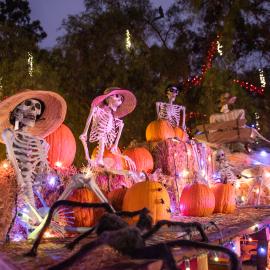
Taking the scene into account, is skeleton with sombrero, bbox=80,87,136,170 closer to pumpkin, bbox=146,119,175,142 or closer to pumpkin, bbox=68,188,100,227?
pumpkin, bbox=146,119,175,142

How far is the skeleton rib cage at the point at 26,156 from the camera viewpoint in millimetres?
4254

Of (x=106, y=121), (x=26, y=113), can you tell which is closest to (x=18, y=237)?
(x=26, y=113)

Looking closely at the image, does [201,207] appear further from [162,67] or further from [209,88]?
[162,67]

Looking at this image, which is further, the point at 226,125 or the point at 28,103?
the point at 226,125

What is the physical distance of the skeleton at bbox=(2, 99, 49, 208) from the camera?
427 cm

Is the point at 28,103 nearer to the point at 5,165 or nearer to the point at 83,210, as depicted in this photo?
the point at 5,165

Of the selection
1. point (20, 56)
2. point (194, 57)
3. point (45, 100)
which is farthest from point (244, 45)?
point (45, 100)

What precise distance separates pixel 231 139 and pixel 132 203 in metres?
5.62

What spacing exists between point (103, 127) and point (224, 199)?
2359mm

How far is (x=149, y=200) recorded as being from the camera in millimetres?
4953

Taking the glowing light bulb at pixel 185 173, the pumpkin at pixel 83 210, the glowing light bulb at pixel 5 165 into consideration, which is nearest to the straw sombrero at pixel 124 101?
the glowing light bulb at pixel 185 173

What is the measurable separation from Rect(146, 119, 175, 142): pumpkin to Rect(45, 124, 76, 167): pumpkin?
8.02ft

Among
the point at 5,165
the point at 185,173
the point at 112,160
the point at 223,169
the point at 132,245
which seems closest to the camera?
the point at 132,245

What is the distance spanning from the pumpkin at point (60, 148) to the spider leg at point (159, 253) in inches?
165
